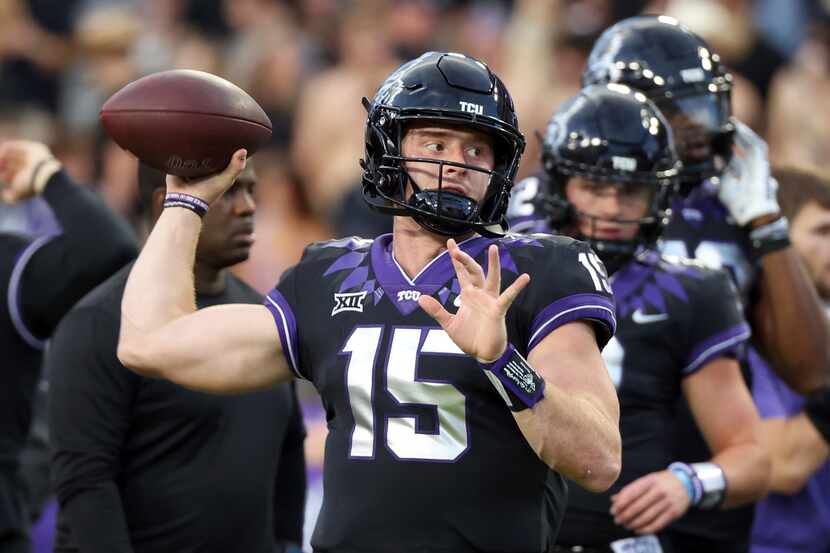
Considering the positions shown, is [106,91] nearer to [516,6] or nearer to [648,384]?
[516,6]

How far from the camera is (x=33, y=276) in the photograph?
464 cm

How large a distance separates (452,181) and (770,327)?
1.97 m

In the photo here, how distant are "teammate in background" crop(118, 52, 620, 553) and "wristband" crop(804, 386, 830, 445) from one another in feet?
6.21

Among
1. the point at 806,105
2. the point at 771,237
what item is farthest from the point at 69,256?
the point at 806,105

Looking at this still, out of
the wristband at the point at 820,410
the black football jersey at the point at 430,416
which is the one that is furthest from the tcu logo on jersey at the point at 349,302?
the wristband at the point at 820,410

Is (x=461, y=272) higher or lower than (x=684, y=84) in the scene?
higher

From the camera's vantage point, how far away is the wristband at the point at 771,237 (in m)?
4.88

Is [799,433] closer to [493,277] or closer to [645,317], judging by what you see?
[645,317]

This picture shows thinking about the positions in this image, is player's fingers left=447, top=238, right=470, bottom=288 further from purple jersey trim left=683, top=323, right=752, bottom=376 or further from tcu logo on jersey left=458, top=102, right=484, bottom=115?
purple jersey trim left=683, top=323, right=752, bottom=376

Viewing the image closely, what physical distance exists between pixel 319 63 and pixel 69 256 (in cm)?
643

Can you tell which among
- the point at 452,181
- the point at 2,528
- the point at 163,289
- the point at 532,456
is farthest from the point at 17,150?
the point at 532,456

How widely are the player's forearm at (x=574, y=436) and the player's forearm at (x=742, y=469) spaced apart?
1269mm

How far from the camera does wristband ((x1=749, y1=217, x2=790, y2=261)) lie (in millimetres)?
4879

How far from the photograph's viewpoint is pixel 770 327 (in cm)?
495
